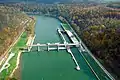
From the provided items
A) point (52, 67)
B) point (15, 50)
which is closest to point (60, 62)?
point (52, 67)

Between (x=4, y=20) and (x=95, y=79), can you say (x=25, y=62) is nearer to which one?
(x=95, y=79)

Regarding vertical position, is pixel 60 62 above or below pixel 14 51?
below

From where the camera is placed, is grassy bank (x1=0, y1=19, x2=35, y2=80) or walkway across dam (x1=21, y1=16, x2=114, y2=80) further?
walkway across dam (x1=21, y1=16, x2=114, y2=80)

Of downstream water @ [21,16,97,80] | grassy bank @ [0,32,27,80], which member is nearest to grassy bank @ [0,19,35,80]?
grassy bank @ [0,32,27,80]

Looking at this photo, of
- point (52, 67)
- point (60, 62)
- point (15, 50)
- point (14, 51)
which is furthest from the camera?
point (15, 50)

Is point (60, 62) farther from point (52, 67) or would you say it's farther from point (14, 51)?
point (14, 51)

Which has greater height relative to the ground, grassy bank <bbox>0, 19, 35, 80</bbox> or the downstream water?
grassy bank <bbox>0, 19, 35, 80</bbox>

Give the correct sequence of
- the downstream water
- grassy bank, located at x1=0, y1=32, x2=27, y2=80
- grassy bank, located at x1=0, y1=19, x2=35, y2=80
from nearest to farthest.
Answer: grassy bank, located at x1=0, y1=19, x2=35, y2=80
grassy bank, located at x1=0, y1=32, x2=27, y2=80
the downstream water

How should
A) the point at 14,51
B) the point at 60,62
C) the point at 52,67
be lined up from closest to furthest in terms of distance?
the point at 52,67 → the point at 60,62 → the point at 14,51

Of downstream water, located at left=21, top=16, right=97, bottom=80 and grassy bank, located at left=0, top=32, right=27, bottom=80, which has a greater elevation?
grassy bank, located at left=0, top=32, right=27, bottom=80

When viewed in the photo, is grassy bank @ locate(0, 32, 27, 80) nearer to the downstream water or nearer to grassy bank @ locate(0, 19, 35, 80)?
grassy bank @ locate(0, 19, 35, 80)

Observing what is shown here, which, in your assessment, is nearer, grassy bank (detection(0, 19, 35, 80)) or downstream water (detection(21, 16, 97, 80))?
grassy bank (detection(0, 19, 35, 80))

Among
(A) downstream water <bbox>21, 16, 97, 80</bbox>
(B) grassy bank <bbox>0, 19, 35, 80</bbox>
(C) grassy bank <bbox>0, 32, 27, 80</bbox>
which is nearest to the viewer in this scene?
(B) grassy bank <bbox>0, 19, 35, 80</bbox>
